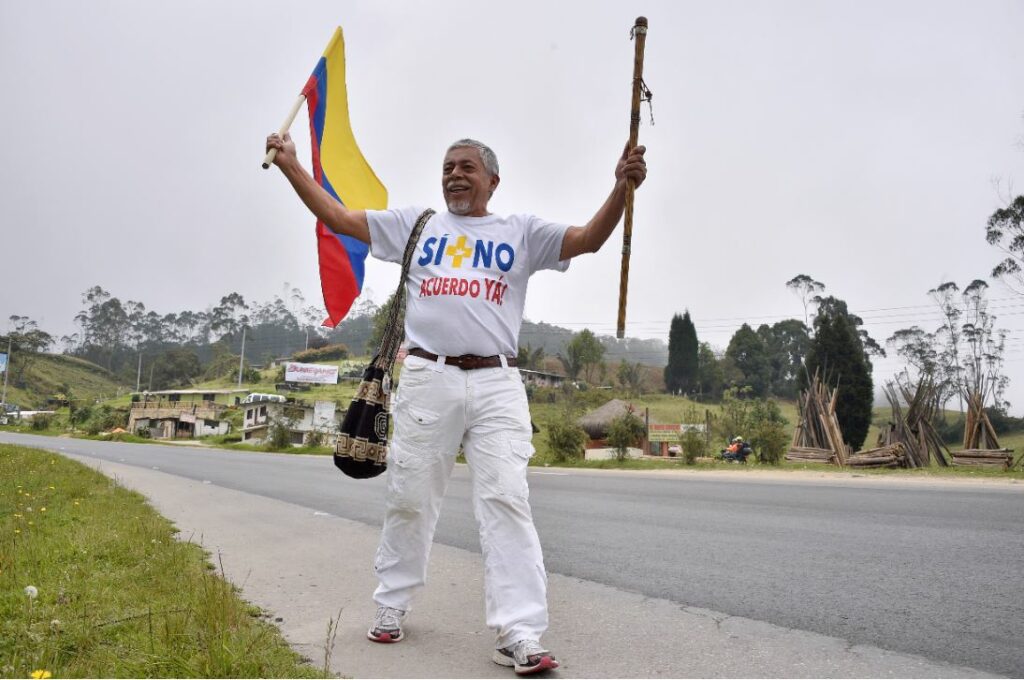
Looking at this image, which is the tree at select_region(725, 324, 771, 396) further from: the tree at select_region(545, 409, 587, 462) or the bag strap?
the bag strap

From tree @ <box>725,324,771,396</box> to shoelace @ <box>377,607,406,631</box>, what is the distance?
88.1 metres

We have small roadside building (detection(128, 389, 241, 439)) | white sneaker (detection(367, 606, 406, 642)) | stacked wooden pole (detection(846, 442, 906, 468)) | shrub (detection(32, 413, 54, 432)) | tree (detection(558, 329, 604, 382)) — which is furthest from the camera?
tree (detection(558, 329, 604, 382))

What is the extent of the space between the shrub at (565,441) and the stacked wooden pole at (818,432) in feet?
19.8

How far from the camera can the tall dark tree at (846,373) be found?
3731cm

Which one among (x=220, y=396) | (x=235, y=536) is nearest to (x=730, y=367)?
(x=220, y=396)

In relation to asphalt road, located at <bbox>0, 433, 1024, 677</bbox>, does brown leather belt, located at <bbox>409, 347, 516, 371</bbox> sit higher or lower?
higher

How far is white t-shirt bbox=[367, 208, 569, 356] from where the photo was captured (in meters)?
3.20

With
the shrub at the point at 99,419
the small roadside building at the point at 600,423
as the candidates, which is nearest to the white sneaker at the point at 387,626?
the small roadside building at the point at 600,423

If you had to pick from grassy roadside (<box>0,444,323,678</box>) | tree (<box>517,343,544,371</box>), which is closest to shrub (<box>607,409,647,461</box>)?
grassy roadside (<box>0,444,323,678</box>)

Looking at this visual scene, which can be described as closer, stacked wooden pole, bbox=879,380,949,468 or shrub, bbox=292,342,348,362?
stacked wooden pole, bbox=879,380,949,468

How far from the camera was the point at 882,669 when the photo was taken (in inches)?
115

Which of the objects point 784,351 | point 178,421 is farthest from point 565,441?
point 784,351

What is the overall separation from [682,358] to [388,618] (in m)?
85.9

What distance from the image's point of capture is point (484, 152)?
3.53 m
